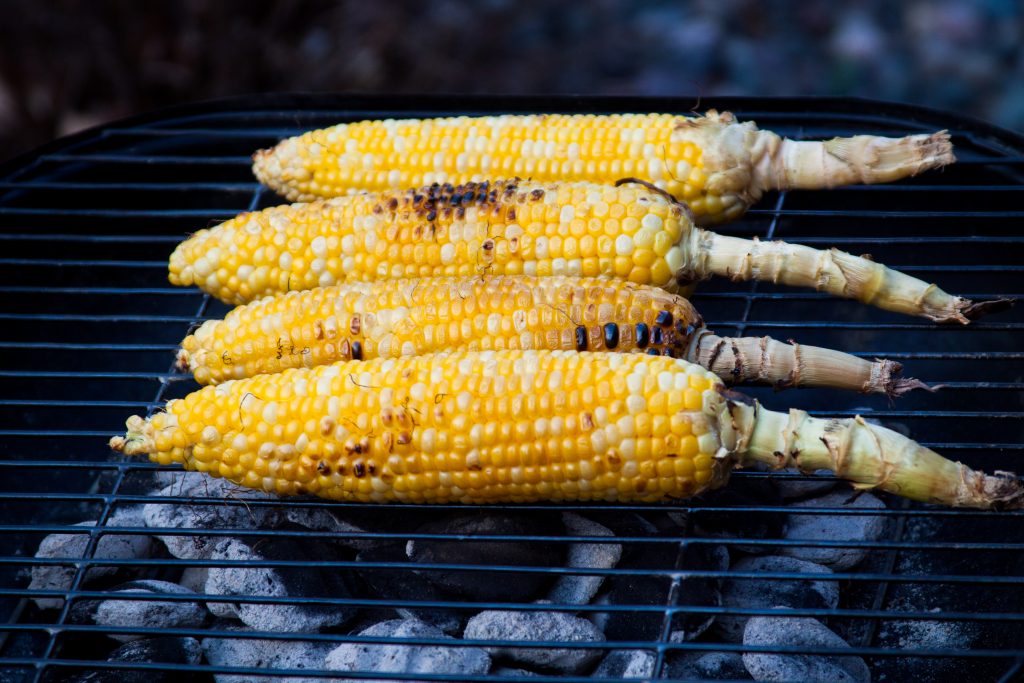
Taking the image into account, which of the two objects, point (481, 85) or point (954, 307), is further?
point (481, 85)

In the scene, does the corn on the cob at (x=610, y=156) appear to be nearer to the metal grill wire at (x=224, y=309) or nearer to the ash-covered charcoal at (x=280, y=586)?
the metal grill wire at (x=224, y=309)


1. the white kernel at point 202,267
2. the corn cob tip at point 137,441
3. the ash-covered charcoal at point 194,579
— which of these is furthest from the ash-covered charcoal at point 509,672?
the white kernel at point 202,267

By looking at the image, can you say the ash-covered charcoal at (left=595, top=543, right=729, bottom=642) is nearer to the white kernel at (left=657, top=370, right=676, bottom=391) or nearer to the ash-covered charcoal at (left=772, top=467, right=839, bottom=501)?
the ash-covered charcoal at (left=772, top=467, right=839, bottom=501)

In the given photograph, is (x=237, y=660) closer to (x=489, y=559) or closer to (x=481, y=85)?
(x=489, y=559)

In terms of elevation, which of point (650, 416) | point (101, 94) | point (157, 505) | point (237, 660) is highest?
point (101, 94)

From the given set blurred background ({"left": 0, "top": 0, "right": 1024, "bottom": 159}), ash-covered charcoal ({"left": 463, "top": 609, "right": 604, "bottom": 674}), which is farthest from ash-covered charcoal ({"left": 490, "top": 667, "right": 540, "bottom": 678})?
blurred background ({"left": 0, "top": 0, "right": 1024, "bottom": 159})

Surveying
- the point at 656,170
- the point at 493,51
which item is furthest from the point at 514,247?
the point at 493,51

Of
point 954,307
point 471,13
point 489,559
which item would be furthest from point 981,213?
point 471,13
